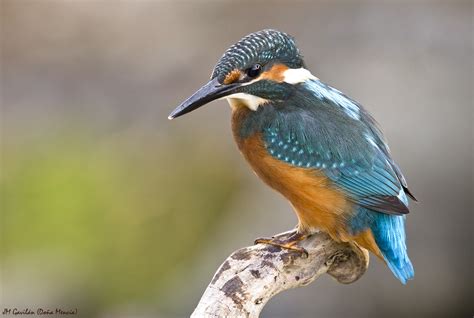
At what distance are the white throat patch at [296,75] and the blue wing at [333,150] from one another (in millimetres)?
73

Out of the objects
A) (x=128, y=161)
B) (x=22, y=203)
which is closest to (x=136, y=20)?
(x=128, y=161)

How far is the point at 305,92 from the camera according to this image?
2.99m

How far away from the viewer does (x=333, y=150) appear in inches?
116

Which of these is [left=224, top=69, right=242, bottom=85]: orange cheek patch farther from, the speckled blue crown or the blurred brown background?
the blurred brown background

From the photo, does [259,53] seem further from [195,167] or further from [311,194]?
[195,167]

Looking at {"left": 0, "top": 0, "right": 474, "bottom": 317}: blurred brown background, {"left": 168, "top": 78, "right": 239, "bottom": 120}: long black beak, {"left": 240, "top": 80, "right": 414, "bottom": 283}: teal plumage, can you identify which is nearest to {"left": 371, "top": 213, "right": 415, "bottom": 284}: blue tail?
{"left": 240, "top": 80, "right": 414, "bottom": 283}: teal plumage

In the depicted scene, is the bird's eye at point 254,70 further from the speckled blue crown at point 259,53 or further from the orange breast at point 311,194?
the orange breast at point 311,194

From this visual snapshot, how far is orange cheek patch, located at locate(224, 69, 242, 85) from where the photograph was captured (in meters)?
2.77

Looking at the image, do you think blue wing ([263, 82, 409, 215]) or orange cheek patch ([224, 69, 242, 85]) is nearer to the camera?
orange cheek patch ([224, 69, 242, 85])

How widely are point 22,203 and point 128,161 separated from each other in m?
0.69

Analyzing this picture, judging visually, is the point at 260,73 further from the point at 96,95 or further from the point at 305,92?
the point at 96,95

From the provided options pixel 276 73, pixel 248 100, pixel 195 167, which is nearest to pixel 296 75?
pixel 276 73

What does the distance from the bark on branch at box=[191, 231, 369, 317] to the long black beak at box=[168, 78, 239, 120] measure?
19.6 inches

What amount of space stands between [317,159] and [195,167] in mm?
2260
